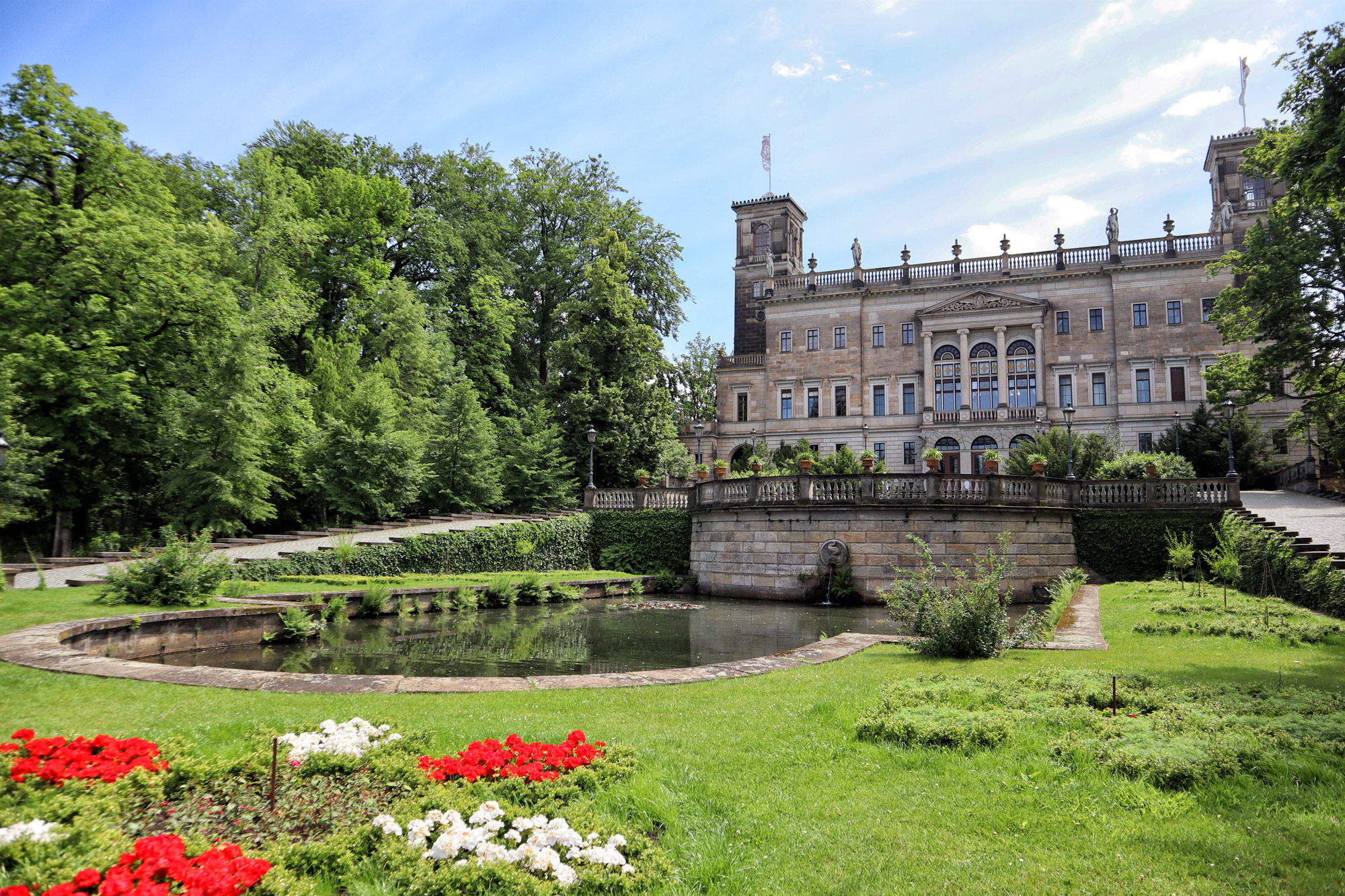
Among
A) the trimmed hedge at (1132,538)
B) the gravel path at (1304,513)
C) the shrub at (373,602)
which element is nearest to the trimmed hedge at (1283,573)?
the gravel path at (1304,513)

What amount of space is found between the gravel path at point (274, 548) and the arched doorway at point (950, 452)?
106ft

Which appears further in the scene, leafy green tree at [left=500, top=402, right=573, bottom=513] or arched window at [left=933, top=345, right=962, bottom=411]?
arched window at [left=933, top=345, right=962, bottom=411]

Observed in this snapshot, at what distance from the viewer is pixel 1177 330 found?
47938 mm

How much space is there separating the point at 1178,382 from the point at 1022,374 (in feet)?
29.3

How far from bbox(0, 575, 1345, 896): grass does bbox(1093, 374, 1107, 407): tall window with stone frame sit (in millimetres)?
45546

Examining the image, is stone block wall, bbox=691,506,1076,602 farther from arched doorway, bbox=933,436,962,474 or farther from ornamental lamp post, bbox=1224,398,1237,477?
arched doorway, bbox=933,436,962,474

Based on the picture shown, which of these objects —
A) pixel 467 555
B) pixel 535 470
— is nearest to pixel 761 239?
pixel 535 470

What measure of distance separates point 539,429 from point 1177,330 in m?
40.3

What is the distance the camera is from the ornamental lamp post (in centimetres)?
2310

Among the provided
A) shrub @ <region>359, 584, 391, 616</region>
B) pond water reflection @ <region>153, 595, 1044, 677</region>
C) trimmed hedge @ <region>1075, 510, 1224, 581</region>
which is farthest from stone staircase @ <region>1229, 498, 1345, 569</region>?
shrub @ <region>359, 584, 391, 616</region>

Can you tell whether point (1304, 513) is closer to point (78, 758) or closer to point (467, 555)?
point (467, 555)

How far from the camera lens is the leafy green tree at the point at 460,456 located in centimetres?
3272

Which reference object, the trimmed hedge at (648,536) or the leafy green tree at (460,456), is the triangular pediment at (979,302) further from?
the leafy green tree at (460,456)

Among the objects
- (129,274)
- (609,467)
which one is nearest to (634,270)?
(609,467)
